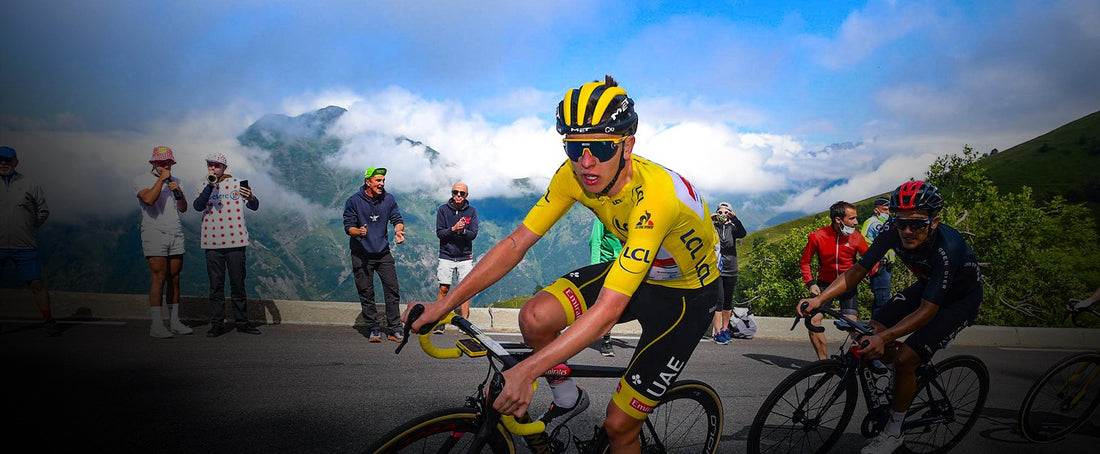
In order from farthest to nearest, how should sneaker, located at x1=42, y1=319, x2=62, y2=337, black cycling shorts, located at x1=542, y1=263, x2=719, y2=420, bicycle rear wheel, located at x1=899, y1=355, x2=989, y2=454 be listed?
sneaker, located at x1=42, y1=319, x2=62, y2=337, bicycle rear wheel, located at x1=899, y1=355, x2=989, y2=454, black cycling shorts, located at x1=542, y1=263, x2=719, y2=420

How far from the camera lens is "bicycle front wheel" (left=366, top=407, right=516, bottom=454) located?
86.9 inches

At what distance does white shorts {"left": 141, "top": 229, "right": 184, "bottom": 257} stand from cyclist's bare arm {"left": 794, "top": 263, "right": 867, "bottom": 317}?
7203 mm

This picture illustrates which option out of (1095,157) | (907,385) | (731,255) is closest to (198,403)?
(907,385)

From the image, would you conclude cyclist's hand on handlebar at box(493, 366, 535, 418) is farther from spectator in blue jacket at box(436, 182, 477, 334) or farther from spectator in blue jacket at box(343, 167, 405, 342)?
spectator in blue jacket at box(436, 182, 477, 334)

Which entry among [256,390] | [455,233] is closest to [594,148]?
[256,390]

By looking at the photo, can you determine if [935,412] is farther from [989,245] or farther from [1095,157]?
[1095,157]

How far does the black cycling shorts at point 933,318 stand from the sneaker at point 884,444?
57 cm

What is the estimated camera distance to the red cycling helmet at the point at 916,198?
4016mm

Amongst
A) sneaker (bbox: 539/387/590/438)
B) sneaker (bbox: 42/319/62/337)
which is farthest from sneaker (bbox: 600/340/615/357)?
sneaker (bbox: 42/319/62/337)

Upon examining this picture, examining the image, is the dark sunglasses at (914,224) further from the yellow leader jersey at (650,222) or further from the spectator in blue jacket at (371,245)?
the spectator in blue jacket at (371,245)

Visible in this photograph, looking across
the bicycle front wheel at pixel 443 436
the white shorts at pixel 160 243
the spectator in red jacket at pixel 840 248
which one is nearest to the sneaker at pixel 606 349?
the spectator in red jacket at pixel 840 248

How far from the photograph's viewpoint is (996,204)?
24.3 metres

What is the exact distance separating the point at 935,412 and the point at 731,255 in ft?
15.1

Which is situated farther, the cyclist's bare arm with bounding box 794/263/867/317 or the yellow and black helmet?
the cyclist's bare arm with bounding box 794/263/867/317
